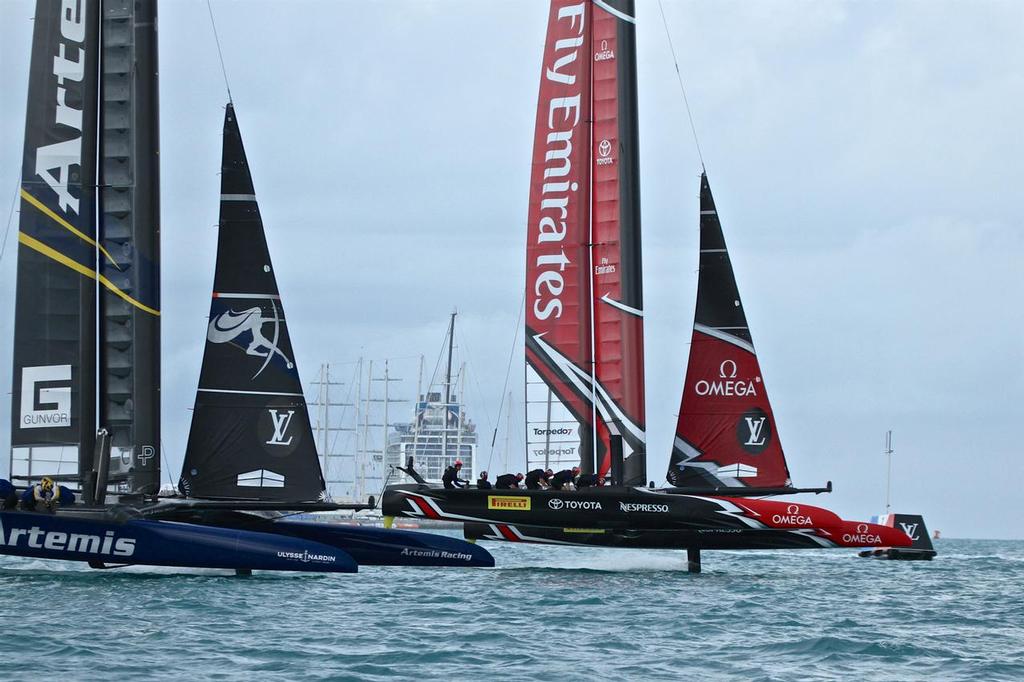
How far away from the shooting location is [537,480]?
Answer: 67.8 feet

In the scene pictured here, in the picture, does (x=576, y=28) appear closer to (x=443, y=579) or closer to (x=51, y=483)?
(x=443, y=579)

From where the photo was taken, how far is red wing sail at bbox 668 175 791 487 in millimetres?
21484

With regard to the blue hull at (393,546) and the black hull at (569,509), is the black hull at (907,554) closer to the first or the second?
the black hull at (569,509)

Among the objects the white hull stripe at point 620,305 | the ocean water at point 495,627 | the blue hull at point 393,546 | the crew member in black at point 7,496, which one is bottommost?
the ocean water at point 495,627

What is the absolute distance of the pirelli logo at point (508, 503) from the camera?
776 inches

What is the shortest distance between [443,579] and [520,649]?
8829mm

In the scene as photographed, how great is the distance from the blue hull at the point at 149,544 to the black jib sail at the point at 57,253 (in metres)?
1.59

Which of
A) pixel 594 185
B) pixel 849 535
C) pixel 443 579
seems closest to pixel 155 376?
pixel 443 579

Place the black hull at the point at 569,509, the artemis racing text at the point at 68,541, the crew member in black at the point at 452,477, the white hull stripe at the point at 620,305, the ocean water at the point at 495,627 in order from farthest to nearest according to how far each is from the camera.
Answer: the white hull stripe at the point at 620,305 → the crew member in black at the point at 452,477 → the black hull at the point at 569,509 → the artemis racing text at the point at 68,541 → the ocean water at the point at 495,627

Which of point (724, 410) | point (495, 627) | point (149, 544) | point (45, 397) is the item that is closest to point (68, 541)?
point (149, 544)

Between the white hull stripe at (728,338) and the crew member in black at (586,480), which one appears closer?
the crew member in black at (586,480)

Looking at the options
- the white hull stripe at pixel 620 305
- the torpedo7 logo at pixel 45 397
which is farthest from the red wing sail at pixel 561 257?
the torpedo7 logo at pixel 45 397

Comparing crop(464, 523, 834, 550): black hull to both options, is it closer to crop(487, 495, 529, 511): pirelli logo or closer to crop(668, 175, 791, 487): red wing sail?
crop(487, 495, 529, 511): pirelli logo

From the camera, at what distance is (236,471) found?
17.9m
